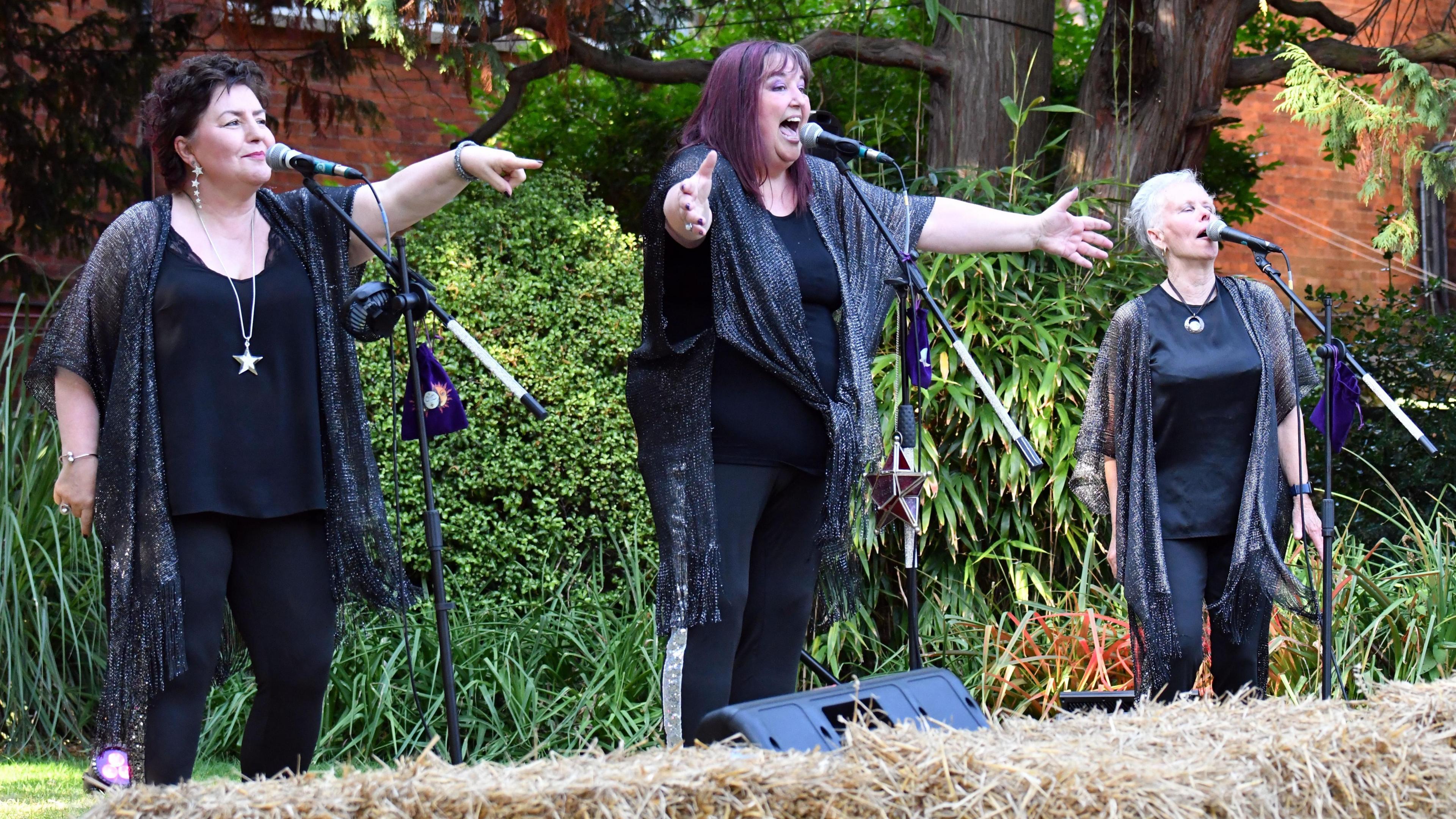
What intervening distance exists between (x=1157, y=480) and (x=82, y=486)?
9.04ft

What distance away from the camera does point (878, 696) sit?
2.15 m

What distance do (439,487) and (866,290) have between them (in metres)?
2.59

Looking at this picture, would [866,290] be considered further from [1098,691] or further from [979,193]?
[979,193]

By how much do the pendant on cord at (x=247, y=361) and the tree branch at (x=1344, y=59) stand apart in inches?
213

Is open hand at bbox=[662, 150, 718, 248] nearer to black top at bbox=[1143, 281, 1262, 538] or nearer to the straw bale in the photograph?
the straw bale

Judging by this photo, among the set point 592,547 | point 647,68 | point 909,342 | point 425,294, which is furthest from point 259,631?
point 647,68

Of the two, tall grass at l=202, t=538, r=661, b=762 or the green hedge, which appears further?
the green hedge

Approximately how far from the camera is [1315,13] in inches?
286

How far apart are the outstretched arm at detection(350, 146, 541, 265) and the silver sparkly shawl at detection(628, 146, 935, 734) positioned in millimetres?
338

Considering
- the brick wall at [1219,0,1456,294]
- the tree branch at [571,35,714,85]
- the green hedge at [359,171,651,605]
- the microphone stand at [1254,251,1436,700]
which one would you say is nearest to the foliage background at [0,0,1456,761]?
the green hedge at [359,171,651,605]

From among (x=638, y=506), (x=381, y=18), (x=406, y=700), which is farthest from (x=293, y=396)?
(x=381, y=18)

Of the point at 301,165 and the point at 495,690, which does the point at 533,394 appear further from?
the point at 301,165

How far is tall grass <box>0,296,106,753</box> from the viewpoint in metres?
4.79

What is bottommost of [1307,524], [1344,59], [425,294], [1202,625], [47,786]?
[47,786]
